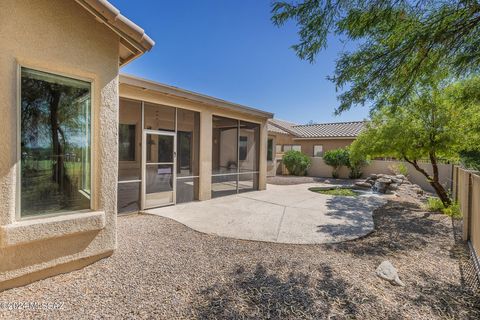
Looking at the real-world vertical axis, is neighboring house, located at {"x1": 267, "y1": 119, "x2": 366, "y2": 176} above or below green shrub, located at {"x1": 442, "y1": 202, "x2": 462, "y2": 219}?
above

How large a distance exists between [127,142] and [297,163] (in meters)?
13.5

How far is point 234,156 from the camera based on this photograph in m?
9.57

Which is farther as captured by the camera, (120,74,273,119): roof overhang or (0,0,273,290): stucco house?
(120,74,273,119): roof overhang

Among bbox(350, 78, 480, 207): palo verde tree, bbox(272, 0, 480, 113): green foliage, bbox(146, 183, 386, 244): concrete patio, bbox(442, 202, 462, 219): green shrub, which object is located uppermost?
bbox(272, 0, 480, 113): green foliage

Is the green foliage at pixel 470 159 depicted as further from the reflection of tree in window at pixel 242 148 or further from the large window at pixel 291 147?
the large window at pixel 291 147

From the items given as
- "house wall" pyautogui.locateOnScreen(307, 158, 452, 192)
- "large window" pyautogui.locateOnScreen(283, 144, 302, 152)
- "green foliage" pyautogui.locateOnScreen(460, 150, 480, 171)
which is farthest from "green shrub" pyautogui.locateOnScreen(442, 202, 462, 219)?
"large window" pyautogui.locateOnScreen(283, 144, 302, 152)

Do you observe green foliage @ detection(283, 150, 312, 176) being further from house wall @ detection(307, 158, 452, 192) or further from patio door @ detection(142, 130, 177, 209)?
patio door @ detection(142, 130, 177, 209)

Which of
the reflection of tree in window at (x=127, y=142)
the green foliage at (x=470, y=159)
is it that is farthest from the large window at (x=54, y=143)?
the green foliage at (x=470, y=159)

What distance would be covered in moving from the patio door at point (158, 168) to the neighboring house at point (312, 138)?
10606 millimetres

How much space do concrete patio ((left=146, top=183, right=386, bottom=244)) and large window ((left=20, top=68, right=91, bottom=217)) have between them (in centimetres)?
276

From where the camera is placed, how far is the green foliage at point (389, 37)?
306cm

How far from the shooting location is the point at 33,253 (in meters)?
2.99

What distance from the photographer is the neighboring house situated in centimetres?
1814

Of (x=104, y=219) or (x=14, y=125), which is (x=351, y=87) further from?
(x=14, y=125)
